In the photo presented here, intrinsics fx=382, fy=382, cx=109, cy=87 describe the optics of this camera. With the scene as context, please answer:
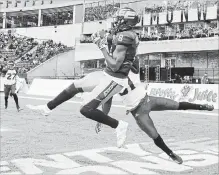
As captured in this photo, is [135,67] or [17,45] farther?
[17,45]

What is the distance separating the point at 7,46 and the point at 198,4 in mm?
30042

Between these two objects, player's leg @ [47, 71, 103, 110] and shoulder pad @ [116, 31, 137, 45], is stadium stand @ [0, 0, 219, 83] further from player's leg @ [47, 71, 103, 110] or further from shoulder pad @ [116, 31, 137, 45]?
shoulder pad @ [116, 31, 137, 45]

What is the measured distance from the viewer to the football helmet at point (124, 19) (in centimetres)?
254

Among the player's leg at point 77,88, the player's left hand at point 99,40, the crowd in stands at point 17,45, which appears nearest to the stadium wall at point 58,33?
the crowd in stands at point 17,45

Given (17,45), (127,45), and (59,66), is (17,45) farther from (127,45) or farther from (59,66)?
(127,45)

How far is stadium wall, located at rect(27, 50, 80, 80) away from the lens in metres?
47.2

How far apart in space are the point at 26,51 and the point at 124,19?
179 feet

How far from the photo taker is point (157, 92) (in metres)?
25.4

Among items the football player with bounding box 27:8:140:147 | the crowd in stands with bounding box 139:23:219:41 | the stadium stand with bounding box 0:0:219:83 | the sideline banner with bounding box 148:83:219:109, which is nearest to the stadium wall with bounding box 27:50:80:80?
the stadium stand with bounding box 0:0:219:83

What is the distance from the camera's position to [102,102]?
2.91 metres

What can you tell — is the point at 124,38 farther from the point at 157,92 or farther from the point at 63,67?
the point at 63,67

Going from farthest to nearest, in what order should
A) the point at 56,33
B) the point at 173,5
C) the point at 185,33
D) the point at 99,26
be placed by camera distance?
the point at 56,33
the point at 99,26
the point at 173,5
the point at 185,33

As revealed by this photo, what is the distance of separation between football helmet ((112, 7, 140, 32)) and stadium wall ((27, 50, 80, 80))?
45.1 m

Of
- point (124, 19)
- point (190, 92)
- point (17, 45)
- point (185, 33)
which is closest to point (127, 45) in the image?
point (124, 19)
